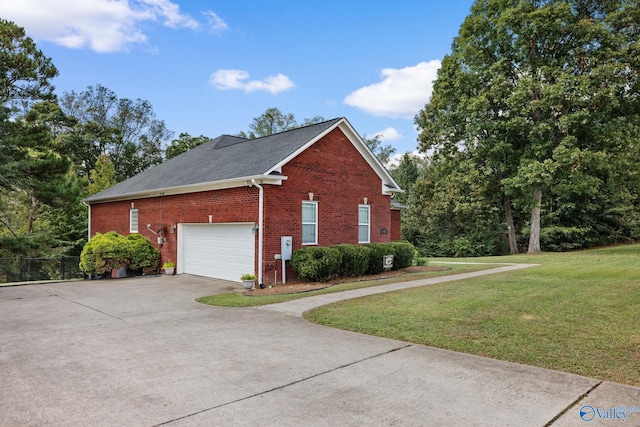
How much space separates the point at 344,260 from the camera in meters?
13.9

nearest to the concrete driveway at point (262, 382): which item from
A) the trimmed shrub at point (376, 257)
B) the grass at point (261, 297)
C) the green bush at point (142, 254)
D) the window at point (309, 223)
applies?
Answer: the grass at point (261, 297)

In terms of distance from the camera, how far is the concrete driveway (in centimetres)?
383

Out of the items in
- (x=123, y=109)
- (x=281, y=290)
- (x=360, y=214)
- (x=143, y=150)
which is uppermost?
(x=123, y=109)

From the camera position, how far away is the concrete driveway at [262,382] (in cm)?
383

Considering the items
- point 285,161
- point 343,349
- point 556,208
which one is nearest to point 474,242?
point 556,208

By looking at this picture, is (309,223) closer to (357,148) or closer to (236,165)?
(236,165)

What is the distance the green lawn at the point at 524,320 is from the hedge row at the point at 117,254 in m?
10.7

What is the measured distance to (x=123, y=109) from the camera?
1695 inches

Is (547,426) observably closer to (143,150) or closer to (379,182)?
(379,182)

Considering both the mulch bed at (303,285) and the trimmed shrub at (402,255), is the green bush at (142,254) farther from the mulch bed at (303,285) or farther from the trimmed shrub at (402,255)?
the trimmed shrub at (402,255)

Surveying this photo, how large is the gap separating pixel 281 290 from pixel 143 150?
37.7m

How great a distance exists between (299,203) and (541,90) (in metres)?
15.8

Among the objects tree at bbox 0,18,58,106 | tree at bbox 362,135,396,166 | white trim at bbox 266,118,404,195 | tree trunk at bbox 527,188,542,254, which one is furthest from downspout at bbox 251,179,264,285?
tree at bbox 362,135,396,166

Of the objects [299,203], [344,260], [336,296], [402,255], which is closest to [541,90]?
[402,255]
